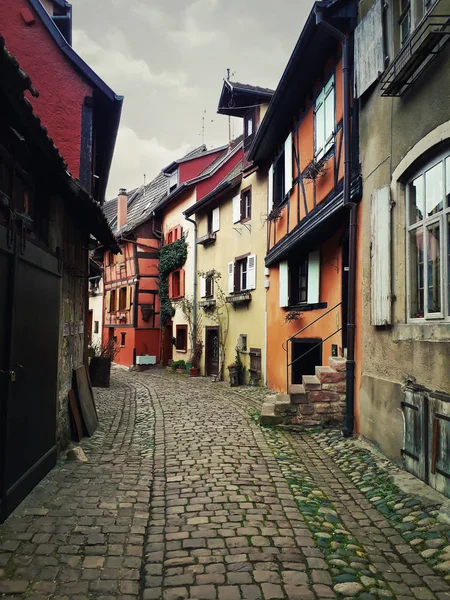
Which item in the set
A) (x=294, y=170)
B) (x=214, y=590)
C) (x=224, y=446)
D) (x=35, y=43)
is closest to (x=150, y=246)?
(x=294, y=170)

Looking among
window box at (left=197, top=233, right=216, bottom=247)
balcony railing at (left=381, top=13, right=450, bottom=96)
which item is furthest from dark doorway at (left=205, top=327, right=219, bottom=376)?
balcony railing at (left=381, top=13, right=450, bottom=96)

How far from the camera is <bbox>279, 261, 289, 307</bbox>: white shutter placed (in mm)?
11734

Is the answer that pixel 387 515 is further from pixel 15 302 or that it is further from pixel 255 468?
pixel 15 302

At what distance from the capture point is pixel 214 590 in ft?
10.1

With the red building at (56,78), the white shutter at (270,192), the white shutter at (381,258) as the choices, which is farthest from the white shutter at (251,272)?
the white shutter at (381,258)

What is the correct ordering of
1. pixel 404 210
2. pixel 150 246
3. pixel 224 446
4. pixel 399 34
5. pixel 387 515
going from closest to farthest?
pixel 387 515 → pixel 404 210 → pixel 399 34 → pixel 224 446 → pixel 150 246

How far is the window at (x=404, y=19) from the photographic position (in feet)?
19.0

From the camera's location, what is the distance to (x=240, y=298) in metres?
15.3

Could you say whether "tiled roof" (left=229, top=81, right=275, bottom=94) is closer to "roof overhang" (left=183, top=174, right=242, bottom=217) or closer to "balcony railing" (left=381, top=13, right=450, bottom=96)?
"roof overhang" (left=183, top=174, right=242, bottom=217)

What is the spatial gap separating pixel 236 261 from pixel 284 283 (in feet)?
15.1

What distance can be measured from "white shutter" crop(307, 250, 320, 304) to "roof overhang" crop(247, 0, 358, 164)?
3.11 metres

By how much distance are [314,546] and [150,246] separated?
21601 mm

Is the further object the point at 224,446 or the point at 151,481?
the point at 224,446

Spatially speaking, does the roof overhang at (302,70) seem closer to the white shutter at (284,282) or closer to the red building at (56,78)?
the white shutter at (284,282)
